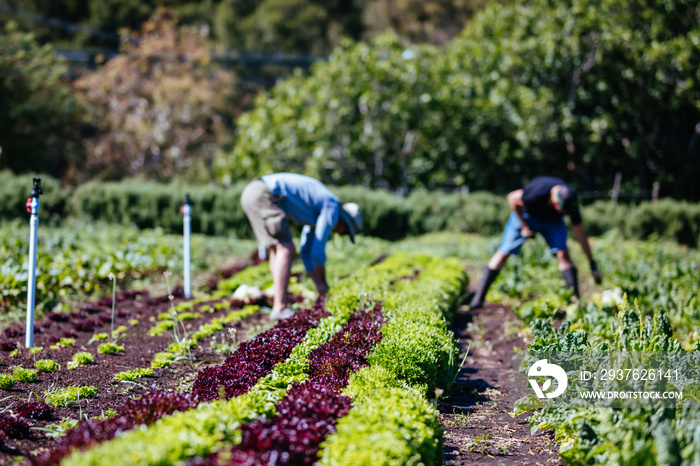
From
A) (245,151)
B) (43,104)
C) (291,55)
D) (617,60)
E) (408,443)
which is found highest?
(291,55)

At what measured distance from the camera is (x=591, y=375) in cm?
298

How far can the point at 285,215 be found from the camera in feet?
17.0

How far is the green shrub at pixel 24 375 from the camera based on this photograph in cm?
356

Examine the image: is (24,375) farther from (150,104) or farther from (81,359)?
(150,104)

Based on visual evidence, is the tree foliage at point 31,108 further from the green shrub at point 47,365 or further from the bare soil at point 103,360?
the green shrub at point 47,365

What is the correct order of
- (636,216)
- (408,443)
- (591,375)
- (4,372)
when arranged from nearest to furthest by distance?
(408,443) < (591,375) < (4,372) < (636,216)

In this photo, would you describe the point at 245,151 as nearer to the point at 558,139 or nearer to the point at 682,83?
the point at 558,139

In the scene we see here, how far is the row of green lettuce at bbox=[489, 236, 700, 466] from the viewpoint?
7.70 feet

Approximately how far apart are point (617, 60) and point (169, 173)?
44.7 ft

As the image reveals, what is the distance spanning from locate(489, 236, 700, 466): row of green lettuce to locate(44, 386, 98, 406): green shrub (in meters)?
2.55

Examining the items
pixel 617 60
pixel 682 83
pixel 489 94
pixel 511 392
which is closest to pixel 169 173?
pixel 489 94

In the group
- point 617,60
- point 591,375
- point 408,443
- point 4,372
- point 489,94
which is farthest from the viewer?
point 489,94

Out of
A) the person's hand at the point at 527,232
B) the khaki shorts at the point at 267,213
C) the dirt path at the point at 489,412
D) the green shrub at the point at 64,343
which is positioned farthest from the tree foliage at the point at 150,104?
the dirt path at the point at 489,412

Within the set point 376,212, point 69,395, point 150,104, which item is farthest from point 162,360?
point 150,104
